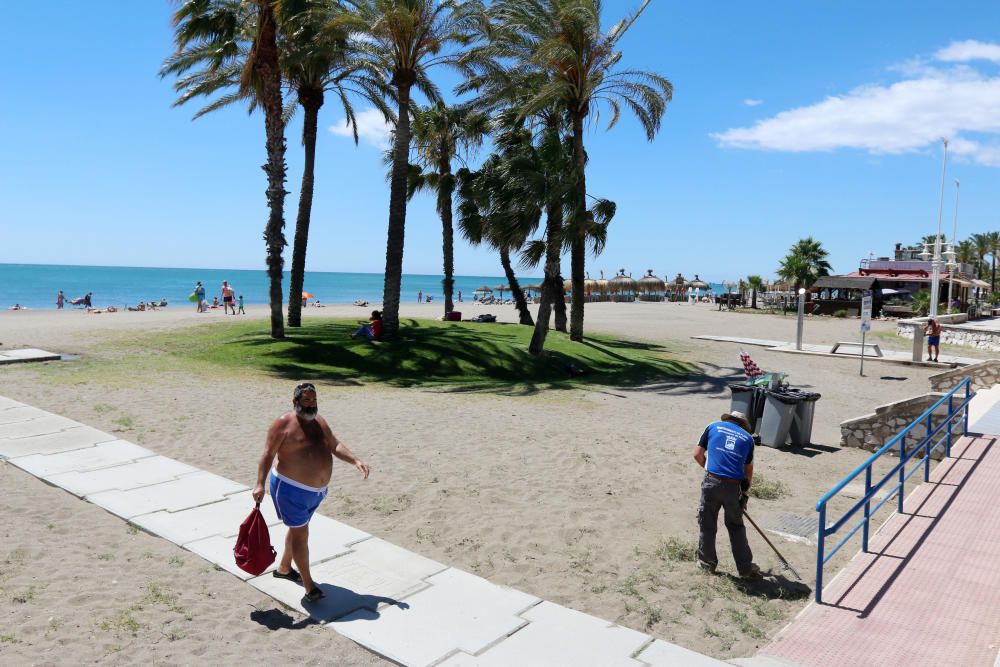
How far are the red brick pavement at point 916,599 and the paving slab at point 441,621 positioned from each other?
1.78 m

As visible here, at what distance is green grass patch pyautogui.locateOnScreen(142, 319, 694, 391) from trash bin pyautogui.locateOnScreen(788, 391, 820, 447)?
22.0ft

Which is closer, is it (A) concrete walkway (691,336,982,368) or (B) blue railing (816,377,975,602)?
(B) blue railing (816,377,975,602)

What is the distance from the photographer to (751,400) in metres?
11.5

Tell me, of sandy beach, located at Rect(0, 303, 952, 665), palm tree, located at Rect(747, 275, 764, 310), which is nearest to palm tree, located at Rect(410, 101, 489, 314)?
sandy beach, located at Rect(0, 303, 952, 665)

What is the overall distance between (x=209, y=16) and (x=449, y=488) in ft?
51.6

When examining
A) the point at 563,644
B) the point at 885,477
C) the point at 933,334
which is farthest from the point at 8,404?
the point at 933,334

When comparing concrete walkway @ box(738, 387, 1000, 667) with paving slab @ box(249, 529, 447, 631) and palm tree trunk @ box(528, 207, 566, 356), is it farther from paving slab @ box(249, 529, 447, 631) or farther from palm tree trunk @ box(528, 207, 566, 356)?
palm tree trunk @ box(528, 207, 566, 356)

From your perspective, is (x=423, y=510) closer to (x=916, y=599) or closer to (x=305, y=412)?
(x=305, y=412)

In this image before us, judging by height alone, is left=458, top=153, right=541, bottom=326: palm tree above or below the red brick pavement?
above

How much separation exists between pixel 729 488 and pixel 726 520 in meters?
0.29

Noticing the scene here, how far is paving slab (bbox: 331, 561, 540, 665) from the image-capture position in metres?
4.48

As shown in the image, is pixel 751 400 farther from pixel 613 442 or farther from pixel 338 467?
pixel 338 467

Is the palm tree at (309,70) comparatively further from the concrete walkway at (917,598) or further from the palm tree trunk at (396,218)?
the concrete walkway at (917,598)

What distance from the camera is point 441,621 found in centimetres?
484
